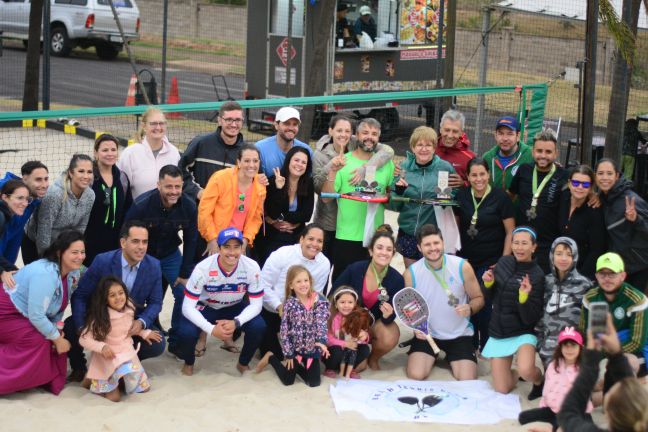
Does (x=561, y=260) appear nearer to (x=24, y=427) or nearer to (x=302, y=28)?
(x=24, y=427)

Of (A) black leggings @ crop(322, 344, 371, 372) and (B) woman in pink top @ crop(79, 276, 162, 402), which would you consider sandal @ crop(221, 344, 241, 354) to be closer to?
(A) black leggings @ crop(322, 344, 371, 372)

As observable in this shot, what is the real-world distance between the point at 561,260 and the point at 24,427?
3.61 meters

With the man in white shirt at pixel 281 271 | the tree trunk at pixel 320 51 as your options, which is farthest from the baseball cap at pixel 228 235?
the tree trunk at pixel 320 51

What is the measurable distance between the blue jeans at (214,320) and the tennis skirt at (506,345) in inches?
63.2

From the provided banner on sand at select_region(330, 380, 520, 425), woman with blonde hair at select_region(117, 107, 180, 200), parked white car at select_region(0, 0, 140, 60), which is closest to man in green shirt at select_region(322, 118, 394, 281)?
banner on sand at select_region(330, 380, 520, 425)

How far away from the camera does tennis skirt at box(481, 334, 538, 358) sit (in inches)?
259

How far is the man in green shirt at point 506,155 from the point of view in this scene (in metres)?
7.45

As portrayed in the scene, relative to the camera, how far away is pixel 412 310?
692 cm

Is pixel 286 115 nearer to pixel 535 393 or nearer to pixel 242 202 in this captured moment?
pixel 242 202

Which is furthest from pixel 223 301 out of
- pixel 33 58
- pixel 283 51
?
pixel 33 58

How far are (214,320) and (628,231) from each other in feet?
9.86

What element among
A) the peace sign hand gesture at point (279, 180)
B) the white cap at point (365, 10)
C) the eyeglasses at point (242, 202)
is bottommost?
the eyeglasses at point (242, 202)

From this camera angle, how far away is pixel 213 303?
6.85m

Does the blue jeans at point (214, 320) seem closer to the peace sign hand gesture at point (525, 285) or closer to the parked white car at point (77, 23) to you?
the peace sign hand gesture at point (525, 285)
